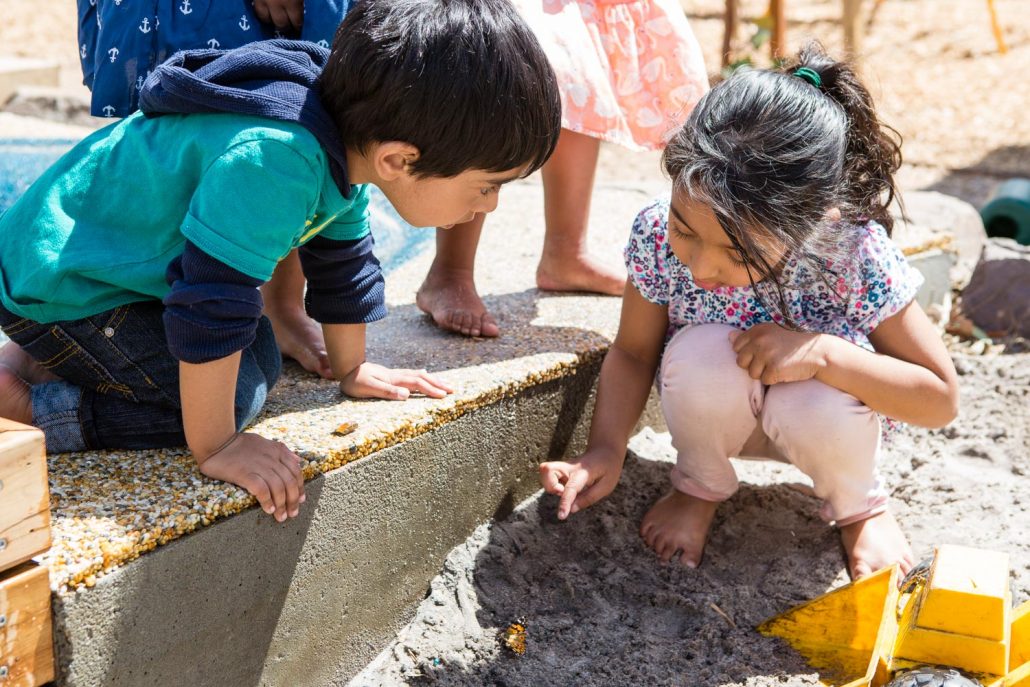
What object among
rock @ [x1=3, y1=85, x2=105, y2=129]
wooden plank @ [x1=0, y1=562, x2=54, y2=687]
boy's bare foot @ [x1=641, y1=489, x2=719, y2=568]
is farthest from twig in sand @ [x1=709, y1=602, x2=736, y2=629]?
rock @ [x1=3, y1=85, x2=105, y2=129]

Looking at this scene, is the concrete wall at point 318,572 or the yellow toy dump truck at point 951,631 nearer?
the concrete wall at point 318,572

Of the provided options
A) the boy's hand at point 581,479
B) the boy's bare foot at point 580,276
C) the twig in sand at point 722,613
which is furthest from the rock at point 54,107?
the twig in sand at point 722,613

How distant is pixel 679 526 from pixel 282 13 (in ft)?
4.45

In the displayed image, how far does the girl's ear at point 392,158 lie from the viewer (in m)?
1.81

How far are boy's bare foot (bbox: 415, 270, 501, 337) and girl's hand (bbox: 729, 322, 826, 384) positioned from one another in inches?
25.2

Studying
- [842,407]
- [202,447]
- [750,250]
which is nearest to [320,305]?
[202,447]

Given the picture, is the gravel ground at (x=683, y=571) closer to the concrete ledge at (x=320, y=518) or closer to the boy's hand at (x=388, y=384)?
the concrete ledge at (x=320, y=518)

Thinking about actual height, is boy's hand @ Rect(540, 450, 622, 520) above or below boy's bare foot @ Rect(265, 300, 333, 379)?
below

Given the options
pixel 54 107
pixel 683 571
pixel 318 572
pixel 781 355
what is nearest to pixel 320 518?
pixel 318 572

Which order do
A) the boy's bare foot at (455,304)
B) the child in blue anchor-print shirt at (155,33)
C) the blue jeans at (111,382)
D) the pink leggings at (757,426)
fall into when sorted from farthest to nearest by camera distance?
the boy's bare foot at (455,304), the pink leggings at (757,426), the child in blue anchor-print shirt at (155,33), the blue jeans at (111,382)

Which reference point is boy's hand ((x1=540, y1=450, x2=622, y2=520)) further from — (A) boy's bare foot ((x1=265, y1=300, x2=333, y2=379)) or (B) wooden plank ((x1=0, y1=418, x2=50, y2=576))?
(B) wooden plank ((x1=0, y1=418, x2=50, y2=576))

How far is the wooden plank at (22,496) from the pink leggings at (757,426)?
1293 mm

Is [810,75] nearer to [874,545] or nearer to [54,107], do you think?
[874,545]

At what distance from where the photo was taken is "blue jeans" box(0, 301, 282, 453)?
191 centimetres
